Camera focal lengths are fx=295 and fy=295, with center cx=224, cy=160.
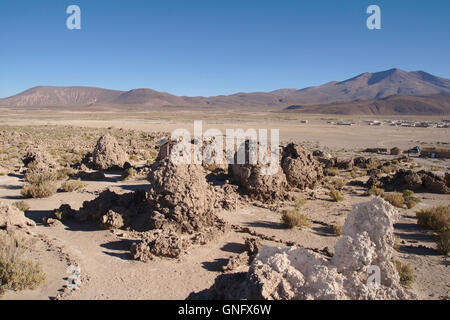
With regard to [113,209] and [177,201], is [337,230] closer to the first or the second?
[177,201]

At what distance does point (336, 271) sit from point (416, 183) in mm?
10133

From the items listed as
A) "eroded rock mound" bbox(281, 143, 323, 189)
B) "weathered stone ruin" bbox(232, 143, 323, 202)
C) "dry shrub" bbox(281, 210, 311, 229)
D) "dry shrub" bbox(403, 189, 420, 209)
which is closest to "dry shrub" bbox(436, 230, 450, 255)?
"dry shrub" bbox(281, 210, 311, 229)

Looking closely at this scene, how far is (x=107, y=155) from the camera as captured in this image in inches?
537

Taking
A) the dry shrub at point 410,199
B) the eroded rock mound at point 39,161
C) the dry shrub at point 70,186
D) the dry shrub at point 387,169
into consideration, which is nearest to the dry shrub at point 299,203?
the dry shrub at point 410,199

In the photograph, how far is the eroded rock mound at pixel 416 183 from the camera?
11.2m

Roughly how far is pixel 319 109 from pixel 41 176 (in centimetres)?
12589

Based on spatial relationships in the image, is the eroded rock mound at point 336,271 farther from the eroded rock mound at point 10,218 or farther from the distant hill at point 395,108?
the distant hill at point 395,108

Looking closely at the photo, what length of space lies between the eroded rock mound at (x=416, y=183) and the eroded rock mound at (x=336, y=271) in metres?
8.83

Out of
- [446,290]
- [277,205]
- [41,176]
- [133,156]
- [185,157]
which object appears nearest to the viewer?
[446,290]

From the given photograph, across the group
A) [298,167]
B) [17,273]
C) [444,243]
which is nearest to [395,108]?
[298,167]

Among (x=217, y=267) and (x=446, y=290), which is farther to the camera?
(x=217, y=267)
